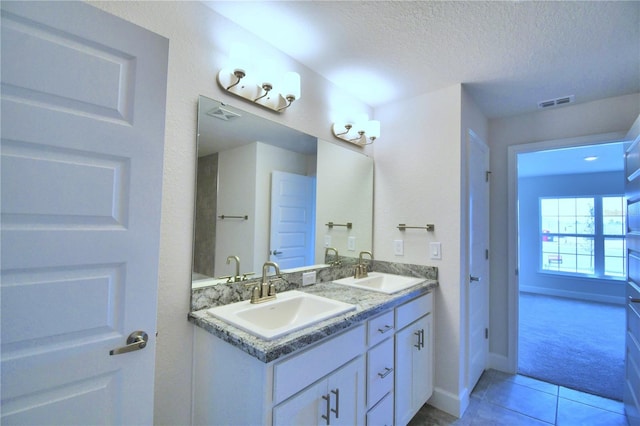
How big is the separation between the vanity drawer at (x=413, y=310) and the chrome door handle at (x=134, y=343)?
130 cm

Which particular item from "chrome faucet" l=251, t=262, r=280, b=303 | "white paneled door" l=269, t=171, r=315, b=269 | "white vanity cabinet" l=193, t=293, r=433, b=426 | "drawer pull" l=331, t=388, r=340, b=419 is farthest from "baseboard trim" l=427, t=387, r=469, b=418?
"chrome faucet" l=251, t=262, r=280, b=303

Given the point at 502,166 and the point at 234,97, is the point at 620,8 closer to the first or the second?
the point at 502,166

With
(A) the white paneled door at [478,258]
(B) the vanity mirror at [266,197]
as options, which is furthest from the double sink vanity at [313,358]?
(A) the white paneled door at [478,258]

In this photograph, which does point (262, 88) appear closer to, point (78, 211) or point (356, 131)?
point (356, 131)

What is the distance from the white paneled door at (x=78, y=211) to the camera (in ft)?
2.63

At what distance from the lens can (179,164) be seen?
4.30 ft

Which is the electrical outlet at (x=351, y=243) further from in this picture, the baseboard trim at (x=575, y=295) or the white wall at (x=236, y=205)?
the baseboard trim at (x=575, y=295)

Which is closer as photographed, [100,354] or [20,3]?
[20,3]

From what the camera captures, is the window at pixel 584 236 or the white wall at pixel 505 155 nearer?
the white wall at pixel 505 155

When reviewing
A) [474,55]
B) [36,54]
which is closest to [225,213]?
[36,54]

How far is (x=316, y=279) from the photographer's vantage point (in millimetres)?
1992

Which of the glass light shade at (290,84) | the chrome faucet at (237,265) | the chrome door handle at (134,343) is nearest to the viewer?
the chrome door handle at (134,343)

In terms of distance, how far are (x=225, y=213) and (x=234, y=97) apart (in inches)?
25.0

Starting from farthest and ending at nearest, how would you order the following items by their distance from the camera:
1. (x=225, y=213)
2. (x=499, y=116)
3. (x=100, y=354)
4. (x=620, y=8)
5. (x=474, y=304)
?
(x=499, y=116), (x=474, y=304), (x=225, y=213), (x=620, y=8), (x=100, y=354)
